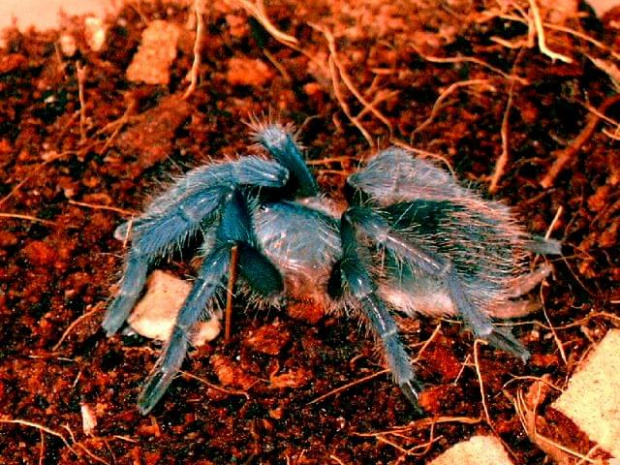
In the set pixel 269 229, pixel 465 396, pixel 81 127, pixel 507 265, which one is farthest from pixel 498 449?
pixel 81 127

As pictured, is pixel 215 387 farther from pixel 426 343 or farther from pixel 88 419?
pixel 426 343

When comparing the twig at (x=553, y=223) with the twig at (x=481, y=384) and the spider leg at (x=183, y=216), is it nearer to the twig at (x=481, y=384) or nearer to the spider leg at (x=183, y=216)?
the twig at (x=481, y=384)

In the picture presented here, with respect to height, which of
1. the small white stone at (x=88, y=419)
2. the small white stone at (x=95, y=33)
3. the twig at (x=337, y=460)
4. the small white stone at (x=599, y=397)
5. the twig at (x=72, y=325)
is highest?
the small white stone at (x=95, y=33)

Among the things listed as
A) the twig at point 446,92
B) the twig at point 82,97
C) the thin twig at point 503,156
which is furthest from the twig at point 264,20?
the thin twig at point 503,156

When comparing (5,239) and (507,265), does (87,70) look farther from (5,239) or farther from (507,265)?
(507,265)

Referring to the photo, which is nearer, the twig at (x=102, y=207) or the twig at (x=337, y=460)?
the twig at (x=337, y=460)

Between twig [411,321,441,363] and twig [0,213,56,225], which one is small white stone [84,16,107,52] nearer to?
twig [0,213,56,225]

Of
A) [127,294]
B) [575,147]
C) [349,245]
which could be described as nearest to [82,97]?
[127,294]

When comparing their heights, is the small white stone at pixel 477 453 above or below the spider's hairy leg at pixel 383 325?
below
